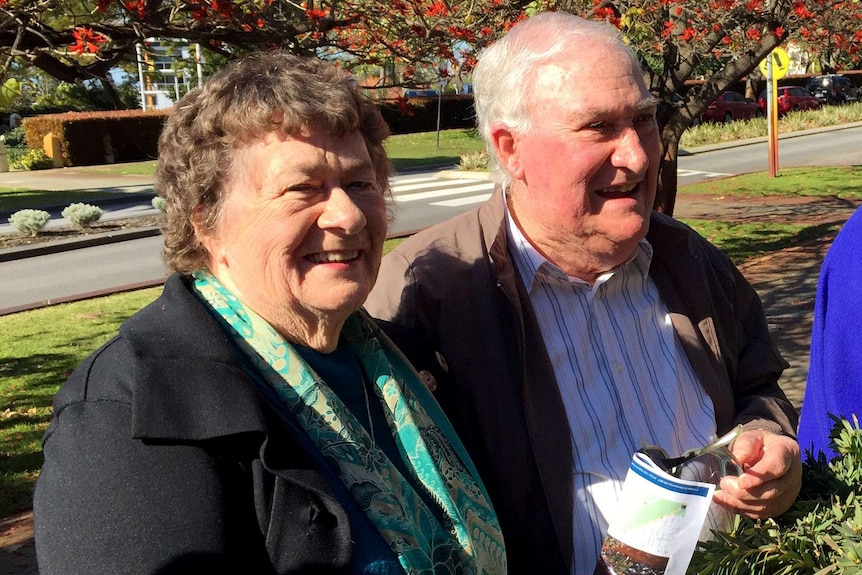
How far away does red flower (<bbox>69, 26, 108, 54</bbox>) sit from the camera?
391 cm

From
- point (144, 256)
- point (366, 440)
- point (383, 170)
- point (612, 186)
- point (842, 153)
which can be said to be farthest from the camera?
point (842, 153)

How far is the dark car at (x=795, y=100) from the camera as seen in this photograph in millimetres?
35219

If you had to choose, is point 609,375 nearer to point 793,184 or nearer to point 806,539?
point 806,539

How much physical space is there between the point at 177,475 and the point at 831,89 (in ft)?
140

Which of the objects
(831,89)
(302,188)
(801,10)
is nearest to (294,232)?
(302,188)

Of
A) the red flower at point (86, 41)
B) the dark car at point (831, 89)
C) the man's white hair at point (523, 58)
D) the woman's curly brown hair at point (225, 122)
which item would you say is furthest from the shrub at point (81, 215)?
the dark car at point (831, 89)

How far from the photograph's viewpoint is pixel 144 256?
497 inches

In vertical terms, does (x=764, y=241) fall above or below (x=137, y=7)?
below

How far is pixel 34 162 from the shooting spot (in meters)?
26.7

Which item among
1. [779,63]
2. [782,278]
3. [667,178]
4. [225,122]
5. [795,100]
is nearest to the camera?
[225,122]

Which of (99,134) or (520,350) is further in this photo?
(99,134)

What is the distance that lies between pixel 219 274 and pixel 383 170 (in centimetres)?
45

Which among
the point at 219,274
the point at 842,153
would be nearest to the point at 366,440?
the point at 219,274

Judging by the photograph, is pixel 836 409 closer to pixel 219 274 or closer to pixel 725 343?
pixel 725 343
